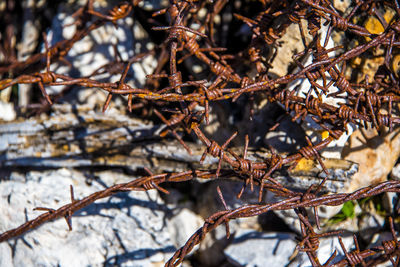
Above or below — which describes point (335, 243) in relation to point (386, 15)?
below

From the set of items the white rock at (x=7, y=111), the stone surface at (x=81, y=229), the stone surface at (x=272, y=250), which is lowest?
the stone surface at (x=272, y=250)

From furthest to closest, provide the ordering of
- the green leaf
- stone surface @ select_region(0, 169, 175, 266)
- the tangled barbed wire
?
the green leaf, stone surface @ select_region(0, 169, 175, 266), the tangled barbed wire

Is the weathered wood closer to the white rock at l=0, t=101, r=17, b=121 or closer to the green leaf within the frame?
the white rock at l=0, t=101, r=17, b=121

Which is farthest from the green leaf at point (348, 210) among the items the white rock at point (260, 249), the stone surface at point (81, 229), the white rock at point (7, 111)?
the white rock at point (7, 111)

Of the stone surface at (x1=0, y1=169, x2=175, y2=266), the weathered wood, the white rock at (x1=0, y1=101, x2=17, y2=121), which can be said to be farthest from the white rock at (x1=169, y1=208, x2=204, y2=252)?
the white rock at (x1=0, y1=101, x2=17, y2=121)

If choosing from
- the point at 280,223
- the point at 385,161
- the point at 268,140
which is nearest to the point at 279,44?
the point at 268,140

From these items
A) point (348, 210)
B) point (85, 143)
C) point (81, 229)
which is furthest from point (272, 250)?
point (85, 143)

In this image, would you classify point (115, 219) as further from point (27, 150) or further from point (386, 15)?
point (386, 15)

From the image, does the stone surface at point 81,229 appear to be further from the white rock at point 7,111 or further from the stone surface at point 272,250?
the white rock at point 7,111
